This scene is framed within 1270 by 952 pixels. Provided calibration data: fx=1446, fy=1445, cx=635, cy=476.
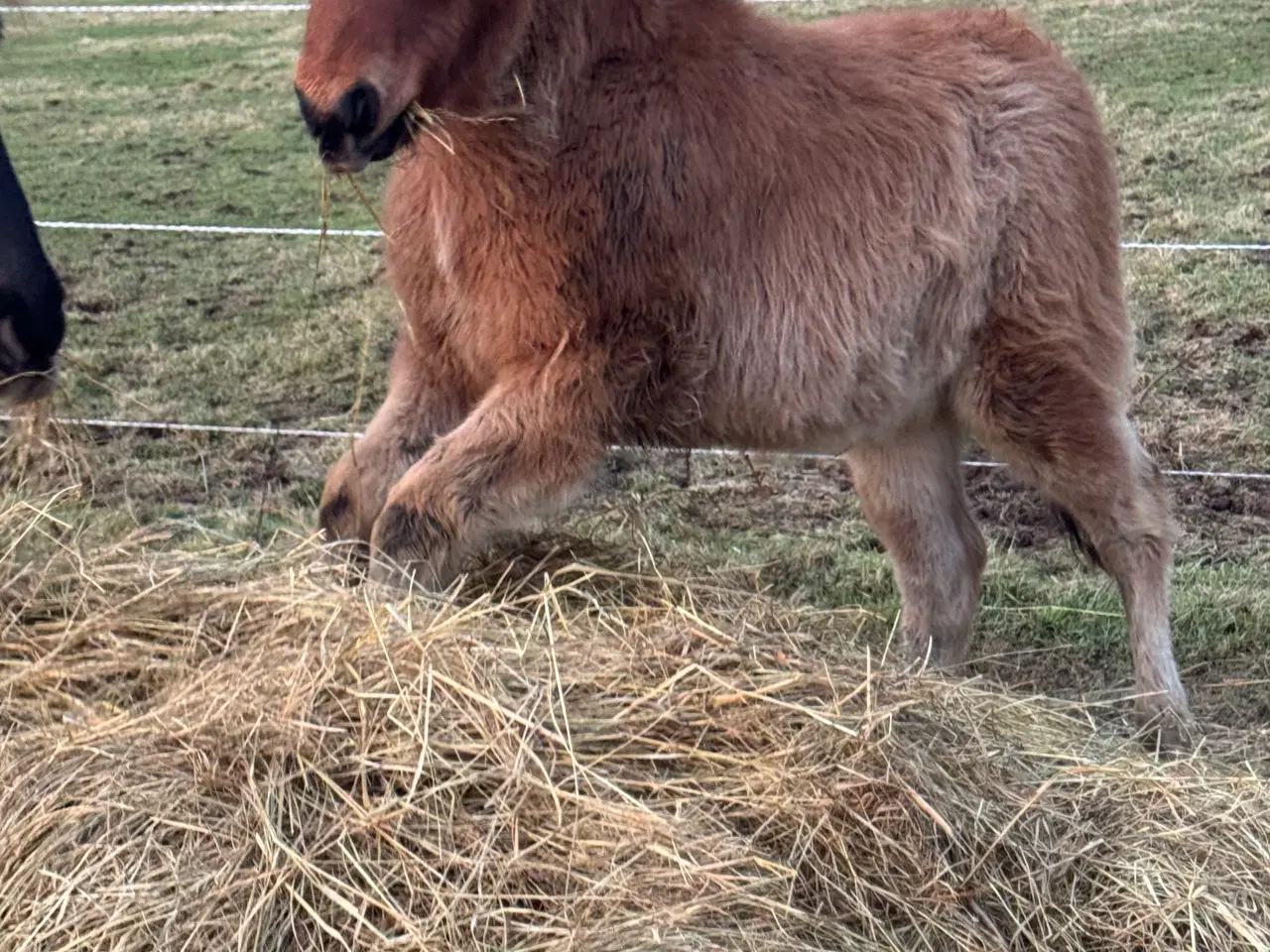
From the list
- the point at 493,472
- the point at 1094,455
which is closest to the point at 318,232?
the point at 493,472

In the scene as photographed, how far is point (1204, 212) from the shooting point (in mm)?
7539

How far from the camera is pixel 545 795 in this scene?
2424 mm

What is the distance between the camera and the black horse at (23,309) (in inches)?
132

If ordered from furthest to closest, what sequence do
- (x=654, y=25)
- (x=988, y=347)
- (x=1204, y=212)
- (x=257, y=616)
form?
(x=1204, y=212) < (x=988, y=347) < (x=654, y=25) < (x=257, y=616)

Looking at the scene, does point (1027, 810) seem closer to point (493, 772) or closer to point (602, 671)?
point (602, 671)

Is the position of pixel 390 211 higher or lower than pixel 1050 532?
higher

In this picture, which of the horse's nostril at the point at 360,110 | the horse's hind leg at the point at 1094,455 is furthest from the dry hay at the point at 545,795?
the horse's nostril at the point at 360,110

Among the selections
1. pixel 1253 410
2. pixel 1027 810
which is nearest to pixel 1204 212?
pixel 1253 410

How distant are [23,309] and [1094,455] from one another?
106 inches

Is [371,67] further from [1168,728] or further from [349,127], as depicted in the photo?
[1168,728]

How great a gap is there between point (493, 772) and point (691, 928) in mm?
435

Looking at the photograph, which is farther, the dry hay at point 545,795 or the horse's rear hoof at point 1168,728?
the horse's rear hoof at point 1168,728

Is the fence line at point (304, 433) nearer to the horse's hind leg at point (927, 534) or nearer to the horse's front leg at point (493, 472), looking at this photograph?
the horse's hind leg at point (927, 534)

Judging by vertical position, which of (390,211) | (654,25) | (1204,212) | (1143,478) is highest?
(654,25)
